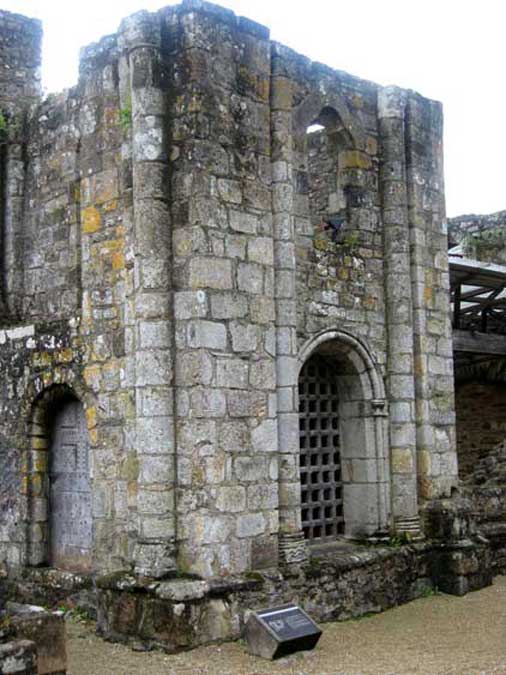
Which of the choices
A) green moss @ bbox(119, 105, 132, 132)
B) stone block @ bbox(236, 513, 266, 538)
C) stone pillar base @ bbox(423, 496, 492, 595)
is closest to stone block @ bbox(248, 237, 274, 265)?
green moss @ bbox(119, 105, 132, 132)

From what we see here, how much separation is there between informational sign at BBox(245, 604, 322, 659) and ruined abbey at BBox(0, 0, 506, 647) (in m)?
0.32

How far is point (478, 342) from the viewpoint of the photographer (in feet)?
46.0

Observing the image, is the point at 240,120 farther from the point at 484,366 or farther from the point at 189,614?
the point at 484,366

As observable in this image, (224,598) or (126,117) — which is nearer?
(224,598)

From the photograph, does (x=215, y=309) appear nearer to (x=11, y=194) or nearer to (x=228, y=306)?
(x=228, y=306)

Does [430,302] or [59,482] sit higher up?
[430,302]

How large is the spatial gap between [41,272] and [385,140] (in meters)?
4.15

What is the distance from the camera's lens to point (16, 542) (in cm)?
960

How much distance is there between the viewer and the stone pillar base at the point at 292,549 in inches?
337

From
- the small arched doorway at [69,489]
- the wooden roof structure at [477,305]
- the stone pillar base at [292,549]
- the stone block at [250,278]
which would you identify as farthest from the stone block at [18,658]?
the wooden roof structure at [477,305]

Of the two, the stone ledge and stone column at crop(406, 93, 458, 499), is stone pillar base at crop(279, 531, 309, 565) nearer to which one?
the stone ledge

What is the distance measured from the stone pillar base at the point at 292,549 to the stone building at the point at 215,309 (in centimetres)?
2

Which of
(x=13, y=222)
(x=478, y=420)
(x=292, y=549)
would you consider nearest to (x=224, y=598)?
(x=292, y=549)

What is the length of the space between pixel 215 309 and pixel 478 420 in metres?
9.52
